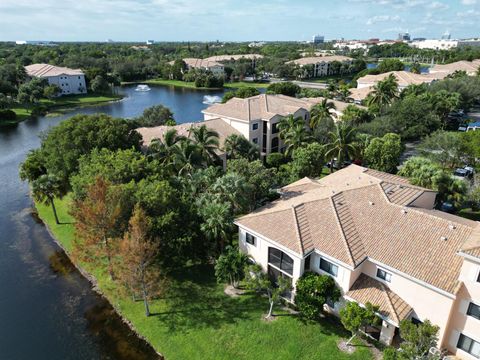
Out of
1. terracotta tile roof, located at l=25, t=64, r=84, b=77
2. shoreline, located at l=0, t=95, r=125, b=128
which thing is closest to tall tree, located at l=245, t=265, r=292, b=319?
shoreline, located at l=0, t=95, r=125, b=128

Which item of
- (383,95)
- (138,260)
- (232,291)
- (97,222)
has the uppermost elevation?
(383,95)

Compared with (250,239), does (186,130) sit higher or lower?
higher

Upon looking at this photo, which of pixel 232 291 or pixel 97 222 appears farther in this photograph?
pixel 232 291

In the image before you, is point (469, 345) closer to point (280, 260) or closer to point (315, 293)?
point (315, 293)

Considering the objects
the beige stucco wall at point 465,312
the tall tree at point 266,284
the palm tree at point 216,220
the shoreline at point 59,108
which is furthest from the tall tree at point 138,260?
the shoreline at point 59,108

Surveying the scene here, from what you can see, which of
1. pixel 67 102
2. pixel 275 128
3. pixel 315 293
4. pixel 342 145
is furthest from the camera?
pixel 67 102

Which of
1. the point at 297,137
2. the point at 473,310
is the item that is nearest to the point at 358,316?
the point at 473,310

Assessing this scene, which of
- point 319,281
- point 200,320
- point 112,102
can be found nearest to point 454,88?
point 319,281

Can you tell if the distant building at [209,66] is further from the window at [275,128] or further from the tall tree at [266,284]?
the tall tree at [266,284]
